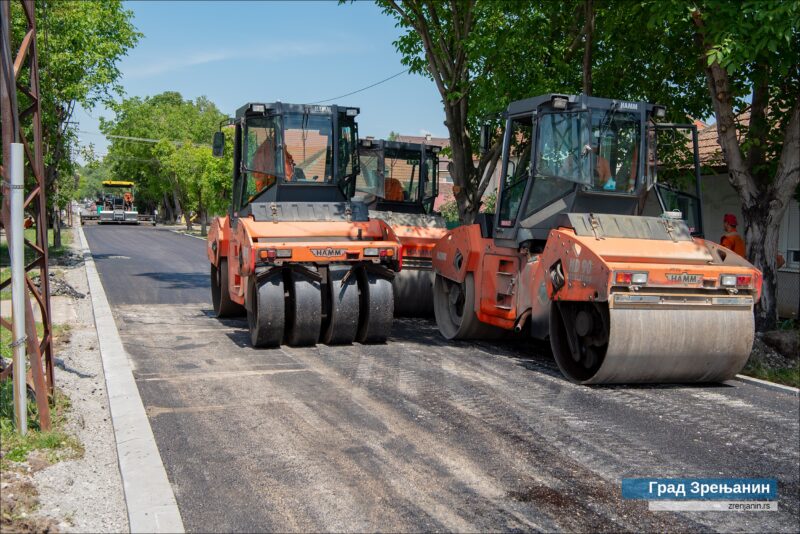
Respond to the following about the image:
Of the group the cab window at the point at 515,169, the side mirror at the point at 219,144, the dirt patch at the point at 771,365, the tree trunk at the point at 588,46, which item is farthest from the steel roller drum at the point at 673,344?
the tree trunk at the point at 588,46

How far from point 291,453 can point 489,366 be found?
414cm

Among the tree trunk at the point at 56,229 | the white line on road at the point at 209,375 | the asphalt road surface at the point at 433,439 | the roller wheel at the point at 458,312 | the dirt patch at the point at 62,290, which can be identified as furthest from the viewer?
the tree trunk at the point at 56,229

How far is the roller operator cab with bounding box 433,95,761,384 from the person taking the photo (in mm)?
8469

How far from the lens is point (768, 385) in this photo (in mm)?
9352

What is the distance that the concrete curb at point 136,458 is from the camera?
4965 mm

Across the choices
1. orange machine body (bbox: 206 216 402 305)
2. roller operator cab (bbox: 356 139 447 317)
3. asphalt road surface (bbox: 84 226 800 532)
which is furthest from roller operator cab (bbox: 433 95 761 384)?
roller operator cab (bbox: 356 139 447 317)

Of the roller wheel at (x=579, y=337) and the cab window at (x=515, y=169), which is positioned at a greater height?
the cab window at (x=515, y=169)

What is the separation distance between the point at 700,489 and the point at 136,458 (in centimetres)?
403

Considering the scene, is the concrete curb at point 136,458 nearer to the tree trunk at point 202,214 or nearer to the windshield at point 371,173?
the windshield at point 371,173

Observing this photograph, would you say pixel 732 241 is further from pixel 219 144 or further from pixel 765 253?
pixel 219 144

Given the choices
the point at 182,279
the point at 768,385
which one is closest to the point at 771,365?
the point at 768,385

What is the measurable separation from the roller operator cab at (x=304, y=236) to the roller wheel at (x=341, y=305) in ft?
0.04

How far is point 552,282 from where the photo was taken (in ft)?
30.1

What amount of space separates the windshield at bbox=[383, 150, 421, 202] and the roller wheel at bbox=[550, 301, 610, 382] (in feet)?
22.6
